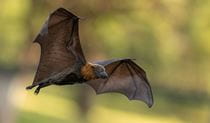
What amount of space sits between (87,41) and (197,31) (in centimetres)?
422

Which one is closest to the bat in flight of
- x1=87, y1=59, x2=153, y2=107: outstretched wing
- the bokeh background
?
x1=87, y1=59, x2=153, y2=107: outstretched wing

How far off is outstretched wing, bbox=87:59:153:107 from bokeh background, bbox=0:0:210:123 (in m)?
0.44

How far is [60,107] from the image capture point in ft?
161

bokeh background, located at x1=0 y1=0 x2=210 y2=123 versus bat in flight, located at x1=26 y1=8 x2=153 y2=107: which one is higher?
bat in flight, located at x1=26 y1=8 x2=153 y2=107

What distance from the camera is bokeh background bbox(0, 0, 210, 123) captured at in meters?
19.9

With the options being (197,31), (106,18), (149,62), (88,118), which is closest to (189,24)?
(197,31)

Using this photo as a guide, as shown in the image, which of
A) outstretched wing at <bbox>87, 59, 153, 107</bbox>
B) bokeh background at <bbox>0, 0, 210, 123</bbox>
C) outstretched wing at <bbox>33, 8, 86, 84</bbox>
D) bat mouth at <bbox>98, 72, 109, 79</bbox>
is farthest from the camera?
bokeh background at <bbox>0, 0, 210, 123</bbox>

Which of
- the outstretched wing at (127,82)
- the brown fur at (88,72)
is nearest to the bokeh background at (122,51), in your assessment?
the outstretched wing at (127,82)

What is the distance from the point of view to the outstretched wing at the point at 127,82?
390 cm

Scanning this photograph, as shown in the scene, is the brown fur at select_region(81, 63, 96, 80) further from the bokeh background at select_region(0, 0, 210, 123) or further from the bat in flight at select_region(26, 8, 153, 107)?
the bokeh background at select_region(0, 0, 210, 123)

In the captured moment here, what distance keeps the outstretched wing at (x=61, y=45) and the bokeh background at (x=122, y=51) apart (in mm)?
487

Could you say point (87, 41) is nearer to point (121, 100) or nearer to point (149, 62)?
point (149, 62)

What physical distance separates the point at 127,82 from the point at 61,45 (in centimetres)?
62

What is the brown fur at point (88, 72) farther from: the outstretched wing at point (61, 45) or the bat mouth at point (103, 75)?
the outstretched wing at point (61, 45)
